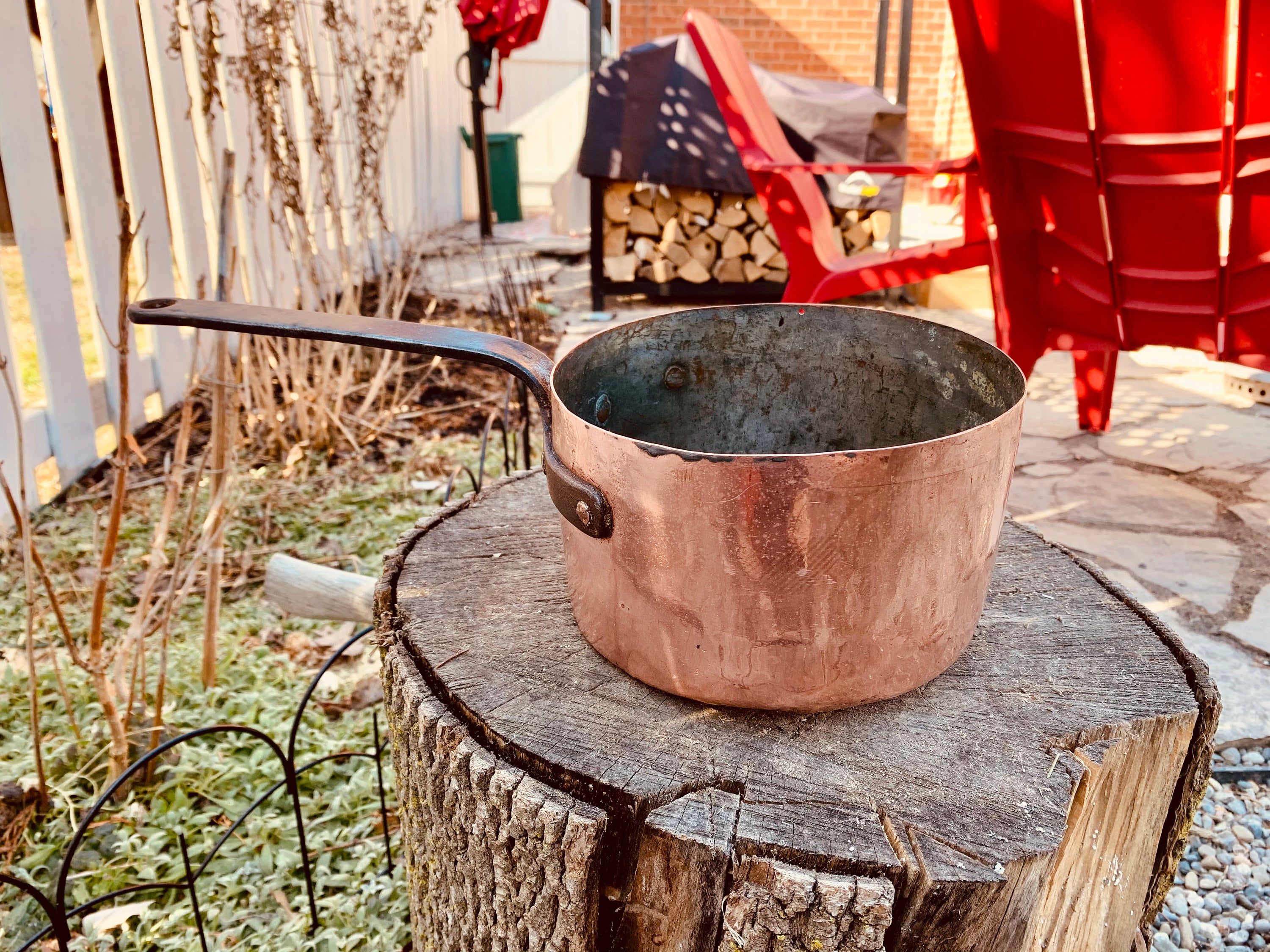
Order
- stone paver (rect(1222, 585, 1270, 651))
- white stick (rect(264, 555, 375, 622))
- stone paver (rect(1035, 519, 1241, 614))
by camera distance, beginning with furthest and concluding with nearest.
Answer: stone paver (rect(1035, 519, 1241, 614)) < stone paver (rect(1222, 585, 1270, 651)) < white stick (rect(264, 555, 375, 622))

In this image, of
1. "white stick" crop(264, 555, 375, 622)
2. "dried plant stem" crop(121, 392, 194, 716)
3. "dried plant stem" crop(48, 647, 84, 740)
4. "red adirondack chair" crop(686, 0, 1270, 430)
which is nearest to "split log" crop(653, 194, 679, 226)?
"red adirondack chair" crop(686, 0, 1270, 430)

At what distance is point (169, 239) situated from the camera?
342cm

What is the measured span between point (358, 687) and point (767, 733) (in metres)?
1.54

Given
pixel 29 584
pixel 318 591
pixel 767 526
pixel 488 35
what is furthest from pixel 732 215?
pixel 767 526

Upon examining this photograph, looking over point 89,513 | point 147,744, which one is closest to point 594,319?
point 89,513

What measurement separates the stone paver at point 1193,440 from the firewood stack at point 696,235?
2.34 metres

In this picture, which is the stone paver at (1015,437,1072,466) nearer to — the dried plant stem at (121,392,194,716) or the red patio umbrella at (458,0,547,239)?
the dried plant stem at (121,392,194,716)

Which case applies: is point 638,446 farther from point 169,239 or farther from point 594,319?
point 594,319

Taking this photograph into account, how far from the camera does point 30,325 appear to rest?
15.2 ft

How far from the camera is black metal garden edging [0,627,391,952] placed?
120cm

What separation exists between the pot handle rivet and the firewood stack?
425 cm

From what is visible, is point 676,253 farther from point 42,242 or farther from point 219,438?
point 219,438

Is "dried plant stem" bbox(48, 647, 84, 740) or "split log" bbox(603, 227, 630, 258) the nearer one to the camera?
"dried plant stem" bbox(48, 647, 84, 740)

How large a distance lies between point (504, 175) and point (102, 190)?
612 centimetres
